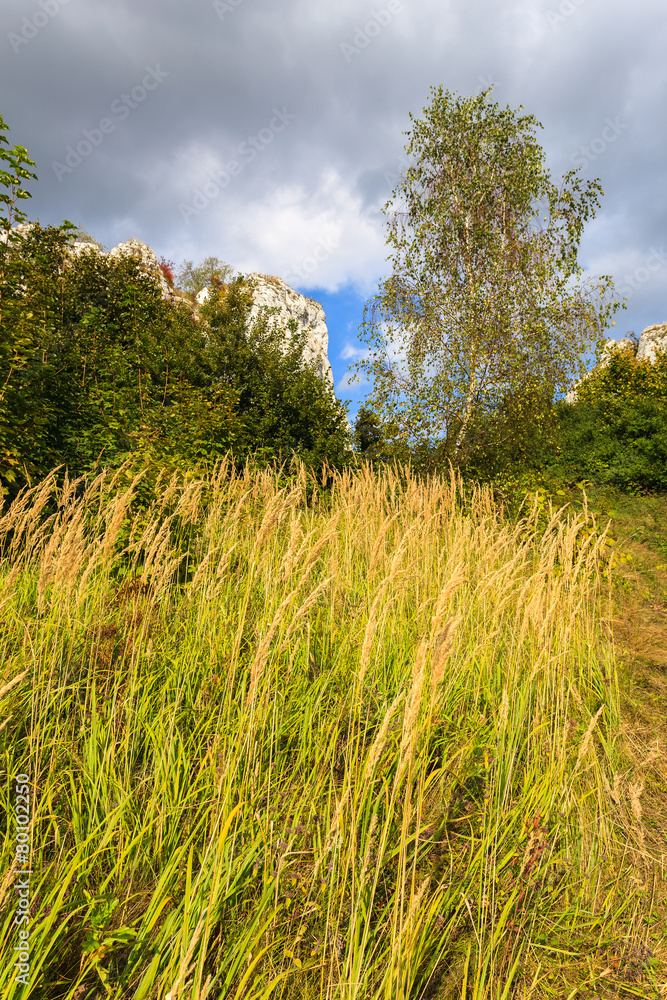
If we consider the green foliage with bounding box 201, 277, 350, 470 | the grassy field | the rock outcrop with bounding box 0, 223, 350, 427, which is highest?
the rock outcrop with bounding box 0, 223, 350, 427

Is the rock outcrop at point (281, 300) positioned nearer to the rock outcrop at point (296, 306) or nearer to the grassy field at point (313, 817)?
the rock outcrop at point (296, 306)

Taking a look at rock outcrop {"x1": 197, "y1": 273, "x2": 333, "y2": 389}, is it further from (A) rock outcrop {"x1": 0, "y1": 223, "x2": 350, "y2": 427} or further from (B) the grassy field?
(B) the grassy field

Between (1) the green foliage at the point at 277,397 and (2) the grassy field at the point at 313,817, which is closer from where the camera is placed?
(2) the grassy field at the point at 313,817

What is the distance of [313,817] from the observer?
183cm

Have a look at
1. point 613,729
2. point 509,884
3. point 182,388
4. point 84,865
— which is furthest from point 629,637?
point 182,388

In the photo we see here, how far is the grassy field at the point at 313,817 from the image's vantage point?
133 centimetres

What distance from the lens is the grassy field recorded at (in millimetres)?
1330

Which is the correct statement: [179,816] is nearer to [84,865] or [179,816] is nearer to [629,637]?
[84,865]

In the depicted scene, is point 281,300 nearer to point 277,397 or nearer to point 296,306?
point 296,306

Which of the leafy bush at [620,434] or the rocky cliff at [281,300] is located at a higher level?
the rocky cliff at [281,300]

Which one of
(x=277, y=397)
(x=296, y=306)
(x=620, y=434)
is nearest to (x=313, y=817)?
(x=277, y=397)

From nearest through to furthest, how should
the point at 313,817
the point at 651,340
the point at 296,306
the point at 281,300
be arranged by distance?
1. the point at 313,817
2. the point at 651,340
3. the point at 281,300
4. the point at 296,306

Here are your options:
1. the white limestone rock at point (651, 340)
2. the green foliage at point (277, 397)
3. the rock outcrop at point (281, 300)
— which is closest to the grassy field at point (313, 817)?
the green foliage at point (277, 397)

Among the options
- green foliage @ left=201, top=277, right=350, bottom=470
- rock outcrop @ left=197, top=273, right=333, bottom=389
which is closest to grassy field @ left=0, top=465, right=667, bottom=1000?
green foliage @ left=201, top=277, right=350, bottom=470
